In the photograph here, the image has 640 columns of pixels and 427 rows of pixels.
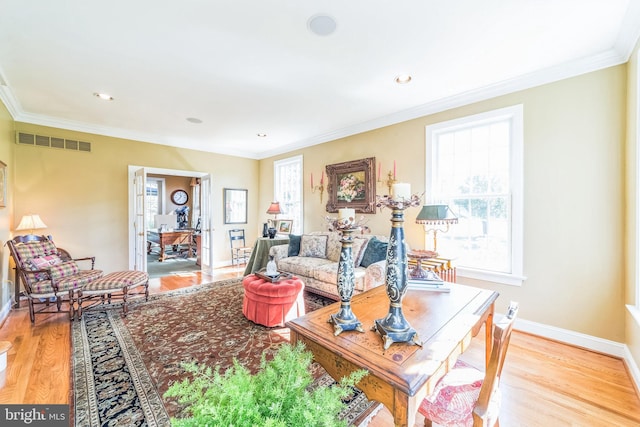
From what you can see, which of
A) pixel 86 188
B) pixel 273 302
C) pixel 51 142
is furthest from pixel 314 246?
pixel 51 142

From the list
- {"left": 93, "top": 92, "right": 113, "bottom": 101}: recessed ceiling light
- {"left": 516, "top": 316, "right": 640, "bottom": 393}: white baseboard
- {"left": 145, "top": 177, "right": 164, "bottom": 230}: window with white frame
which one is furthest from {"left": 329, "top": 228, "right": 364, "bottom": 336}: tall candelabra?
{"left": 145, "top": 177, "right": 164, "bottom": 230}: window with white frame

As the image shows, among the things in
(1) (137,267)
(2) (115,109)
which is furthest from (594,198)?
(1) (137,267)

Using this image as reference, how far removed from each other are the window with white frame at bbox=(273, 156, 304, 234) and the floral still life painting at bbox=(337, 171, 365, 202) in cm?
117

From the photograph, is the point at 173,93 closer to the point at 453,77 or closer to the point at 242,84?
the point at 242,84

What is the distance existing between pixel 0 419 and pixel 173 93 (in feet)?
10.6

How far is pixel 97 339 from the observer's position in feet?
8.66

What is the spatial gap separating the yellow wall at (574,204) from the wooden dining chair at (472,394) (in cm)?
201

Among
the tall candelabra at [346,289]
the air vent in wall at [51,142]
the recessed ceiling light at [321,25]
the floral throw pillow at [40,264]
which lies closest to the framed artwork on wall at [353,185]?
the recessed ceiling light at [321,25]

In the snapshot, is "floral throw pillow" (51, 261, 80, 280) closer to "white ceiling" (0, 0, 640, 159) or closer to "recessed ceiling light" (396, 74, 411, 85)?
"white ceiling" (0, 0, 640, 159)

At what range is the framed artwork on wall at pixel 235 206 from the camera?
6102 mm

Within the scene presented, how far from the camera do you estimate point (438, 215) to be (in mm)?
2652

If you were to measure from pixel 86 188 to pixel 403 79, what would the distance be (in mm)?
5214

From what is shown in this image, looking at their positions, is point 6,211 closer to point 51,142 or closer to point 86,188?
point 86,188

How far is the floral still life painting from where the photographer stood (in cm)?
441
